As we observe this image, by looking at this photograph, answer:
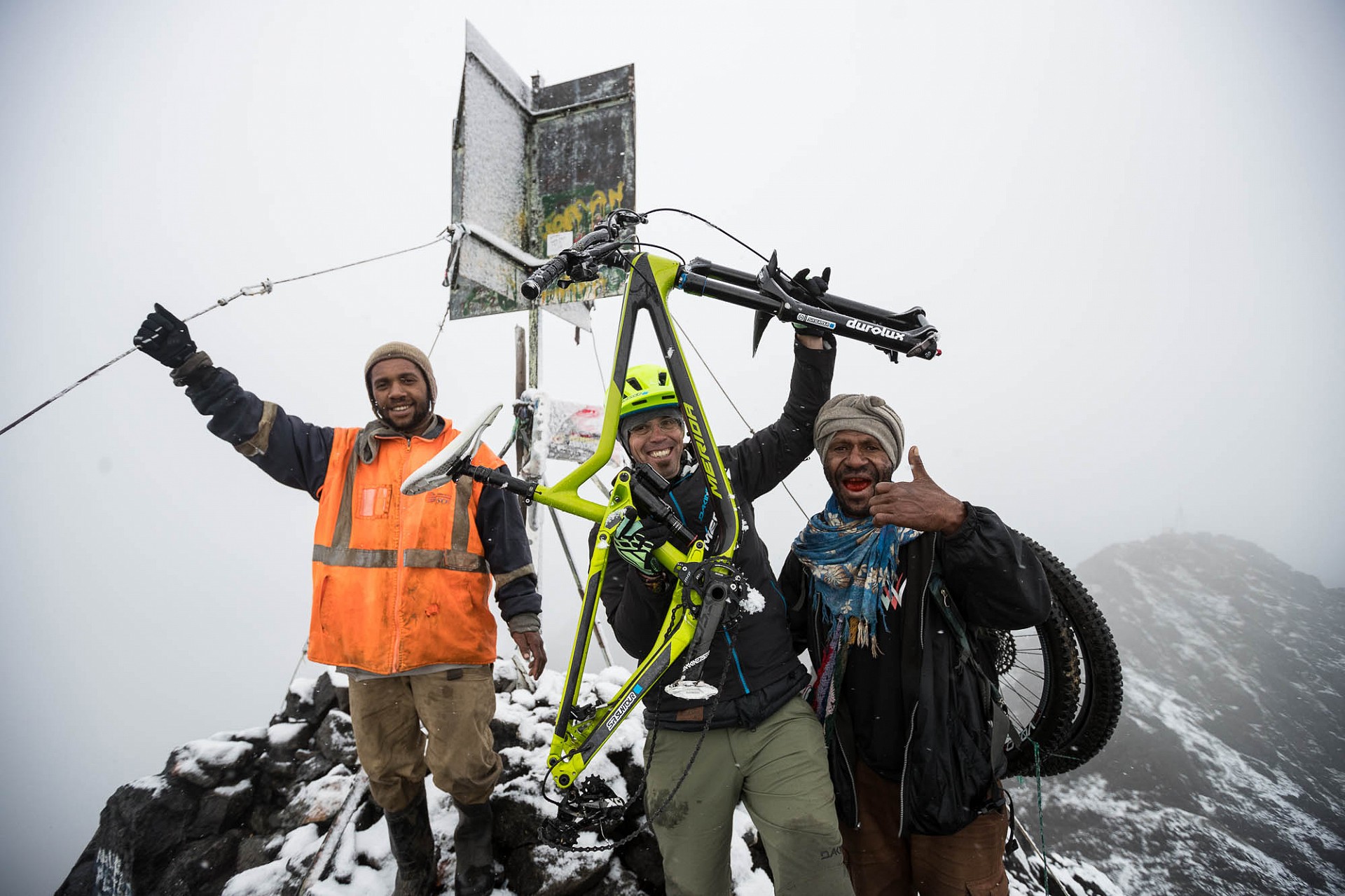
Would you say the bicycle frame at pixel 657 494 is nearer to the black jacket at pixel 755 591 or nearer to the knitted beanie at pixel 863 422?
the black jacket at pixel 755 591

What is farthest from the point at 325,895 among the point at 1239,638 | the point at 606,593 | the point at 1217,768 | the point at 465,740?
the point at 1239,638

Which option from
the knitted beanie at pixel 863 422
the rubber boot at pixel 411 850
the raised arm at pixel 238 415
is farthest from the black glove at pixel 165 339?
the knitted beanie at pixel 863 422

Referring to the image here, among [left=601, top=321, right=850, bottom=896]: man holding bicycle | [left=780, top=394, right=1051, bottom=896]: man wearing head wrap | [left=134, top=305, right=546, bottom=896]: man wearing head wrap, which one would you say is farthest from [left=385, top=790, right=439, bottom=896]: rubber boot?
[left=780, top=394, right=1051, bottom=896]: man wearing head wrap

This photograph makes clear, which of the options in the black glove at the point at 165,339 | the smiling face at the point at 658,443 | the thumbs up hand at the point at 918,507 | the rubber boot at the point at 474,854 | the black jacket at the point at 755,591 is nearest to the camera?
the thumbs up hand at the point at 918,507

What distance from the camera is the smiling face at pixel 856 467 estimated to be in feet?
7.86

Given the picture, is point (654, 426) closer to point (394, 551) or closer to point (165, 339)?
point (394, 551)

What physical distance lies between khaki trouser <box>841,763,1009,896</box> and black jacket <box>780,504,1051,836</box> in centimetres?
12

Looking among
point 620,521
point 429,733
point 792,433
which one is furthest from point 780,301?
point 429,733

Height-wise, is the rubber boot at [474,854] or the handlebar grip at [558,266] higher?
the handlebar grip at [558,266]

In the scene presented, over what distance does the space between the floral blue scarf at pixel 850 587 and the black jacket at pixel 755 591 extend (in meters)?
0.17

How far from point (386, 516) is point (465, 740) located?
1.39m

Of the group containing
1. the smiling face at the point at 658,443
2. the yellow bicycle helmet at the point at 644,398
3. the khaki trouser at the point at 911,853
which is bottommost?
the khaki trouser at the point at 911,853

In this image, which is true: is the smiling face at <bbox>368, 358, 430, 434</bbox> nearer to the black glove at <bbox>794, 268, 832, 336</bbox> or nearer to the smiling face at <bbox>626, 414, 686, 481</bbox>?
the smiling face at <bbox>626, 414, 686, 481</bbox>

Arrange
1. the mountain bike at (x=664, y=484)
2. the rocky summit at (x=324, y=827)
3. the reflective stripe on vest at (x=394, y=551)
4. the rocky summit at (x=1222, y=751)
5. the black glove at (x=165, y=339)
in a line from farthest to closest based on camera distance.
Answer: the rocky summit at (x=1222, y=751) < the rocky summit at (x=324, y=827) < the reflective stripe on vest at (x=394, y=551) < the black glove at (x=165, y=339) < the mountain bike at (x=664, y=484)
